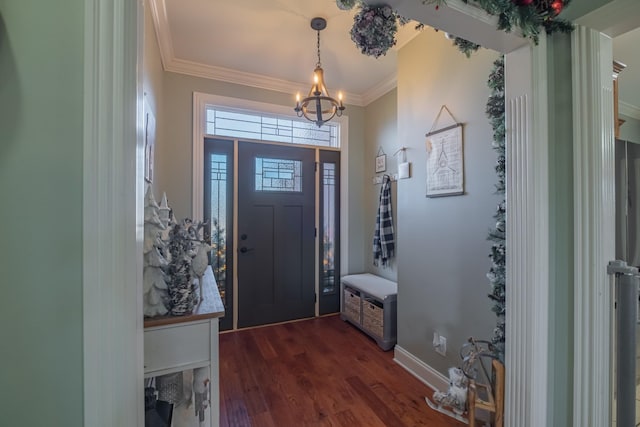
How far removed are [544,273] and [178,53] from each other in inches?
127

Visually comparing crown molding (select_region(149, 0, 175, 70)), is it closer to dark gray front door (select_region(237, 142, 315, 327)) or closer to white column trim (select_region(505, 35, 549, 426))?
dark gray front door (select_region(237, 142, 315, 327))

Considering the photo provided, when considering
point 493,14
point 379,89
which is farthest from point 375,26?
point 379,89

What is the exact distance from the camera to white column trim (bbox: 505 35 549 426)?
3.65 feet

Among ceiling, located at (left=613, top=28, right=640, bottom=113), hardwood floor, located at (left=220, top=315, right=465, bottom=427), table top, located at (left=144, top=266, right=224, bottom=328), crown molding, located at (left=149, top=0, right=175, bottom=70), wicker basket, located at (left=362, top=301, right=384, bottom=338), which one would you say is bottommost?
hardwood floor, located at (left=220, top=315, right=465, bottom=427)

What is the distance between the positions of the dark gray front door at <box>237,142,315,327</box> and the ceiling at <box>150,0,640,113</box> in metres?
0.80

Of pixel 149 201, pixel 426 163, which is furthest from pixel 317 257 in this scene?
pixel 149 201

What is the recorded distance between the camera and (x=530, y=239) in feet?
3.67

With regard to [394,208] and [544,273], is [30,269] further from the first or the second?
[394,208]

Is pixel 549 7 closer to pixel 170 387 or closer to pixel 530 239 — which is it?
pixel 530 239

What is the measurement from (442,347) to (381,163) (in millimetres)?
2034

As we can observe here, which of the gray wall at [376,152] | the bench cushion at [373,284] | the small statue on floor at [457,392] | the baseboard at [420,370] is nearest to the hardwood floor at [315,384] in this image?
the baseboard at [420,370]

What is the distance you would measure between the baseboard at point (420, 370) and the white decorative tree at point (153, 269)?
1855 millimetres

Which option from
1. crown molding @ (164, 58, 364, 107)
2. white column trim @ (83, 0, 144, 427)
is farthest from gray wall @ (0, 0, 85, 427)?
crown molding @ (164, 58, 364, 107)

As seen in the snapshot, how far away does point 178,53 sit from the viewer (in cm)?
261
